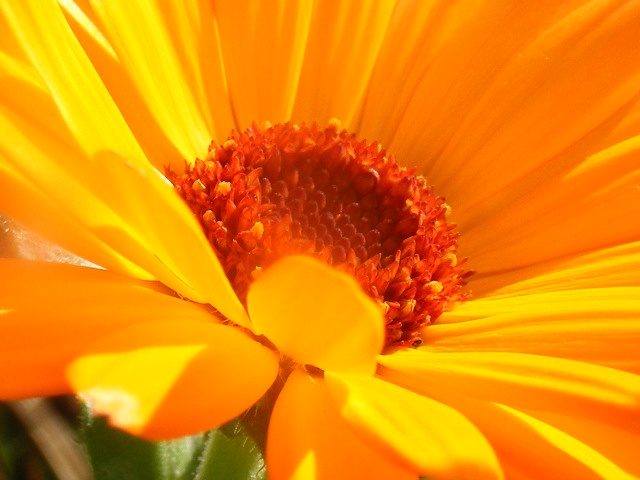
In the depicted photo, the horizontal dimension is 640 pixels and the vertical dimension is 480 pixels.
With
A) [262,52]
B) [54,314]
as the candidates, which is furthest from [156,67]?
[54,314]

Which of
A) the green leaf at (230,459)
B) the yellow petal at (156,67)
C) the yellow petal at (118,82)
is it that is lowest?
the green leaf at (230,459)

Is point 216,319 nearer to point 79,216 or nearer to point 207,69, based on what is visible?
point 79,216

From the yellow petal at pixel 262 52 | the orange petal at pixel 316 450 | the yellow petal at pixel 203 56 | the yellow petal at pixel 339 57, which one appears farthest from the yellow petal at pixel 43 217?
the yellow petal at pixel 339 57

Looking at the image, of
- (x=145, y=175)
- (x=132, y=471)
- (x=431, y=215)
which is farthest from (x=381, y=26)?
(x=145, y=175)

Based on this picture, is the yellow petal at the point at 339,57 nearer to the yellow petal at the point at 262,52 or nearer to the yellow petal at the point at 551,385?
the yellow petal at the point at 262,52

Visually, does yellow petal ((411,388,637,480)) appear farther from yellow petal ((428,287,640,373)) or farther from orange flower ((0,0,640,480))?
yellow petal ((428,287,640,373))

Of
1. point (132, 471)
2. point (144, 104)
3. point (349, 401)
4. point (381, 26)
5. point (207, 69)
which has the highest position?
point (381, 26)
